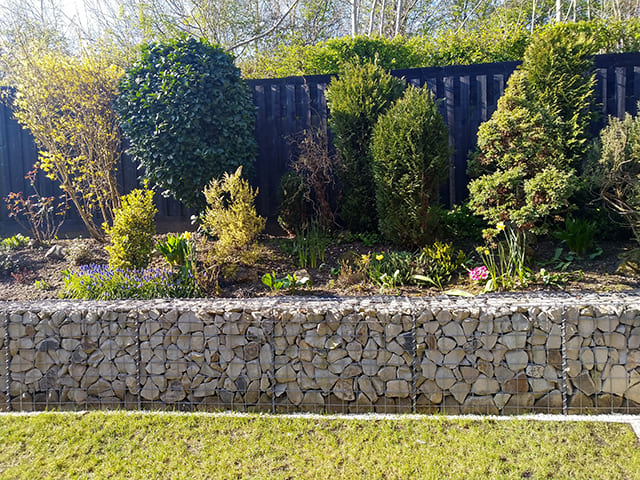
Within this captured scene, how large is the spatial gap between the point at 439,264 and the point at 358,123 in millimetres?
2082

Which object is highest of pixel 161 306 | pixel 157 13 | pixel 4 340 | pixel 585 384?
pixel 157 13

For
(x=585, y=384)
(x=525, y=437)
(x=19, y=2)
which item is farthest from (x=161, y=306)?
(x=19, y=2)

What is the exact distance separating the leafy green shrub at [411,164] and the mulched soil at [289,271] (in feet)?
1.75

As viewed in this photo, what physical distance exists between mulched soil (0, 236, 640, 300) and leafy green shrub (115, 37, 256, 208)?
114 cm

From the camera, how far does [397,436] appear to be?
3178 millimetres

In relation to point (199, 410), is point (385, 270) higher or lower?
higher

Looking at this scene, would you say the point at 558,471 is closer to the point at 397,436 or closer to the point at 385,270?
the point at 397,436

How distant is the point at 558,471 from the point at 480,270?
2.33m

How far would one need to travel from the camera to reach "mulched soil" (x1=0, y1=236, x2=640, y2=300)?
4.83 metres

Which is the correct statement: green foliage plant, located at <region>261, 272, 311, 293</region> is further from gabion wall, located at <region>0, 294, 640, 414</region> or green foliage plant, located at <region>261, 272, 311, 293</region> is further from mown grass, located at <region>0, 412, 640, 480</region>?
mown grass, located at <region>0, 412, 640, 480</region>

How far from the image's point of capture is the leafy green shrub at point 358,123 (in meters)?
6.10

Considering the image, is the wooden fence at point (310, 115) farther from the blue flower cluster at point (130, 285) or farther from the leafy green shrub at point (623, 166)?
the blue flower cluster at point (130, 285)

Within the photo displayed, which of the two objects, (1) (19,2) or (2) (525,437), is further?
(1) (19,2)

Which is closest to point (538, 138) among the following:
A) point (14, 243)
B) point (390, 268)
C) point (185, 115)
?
point (390, 268)
